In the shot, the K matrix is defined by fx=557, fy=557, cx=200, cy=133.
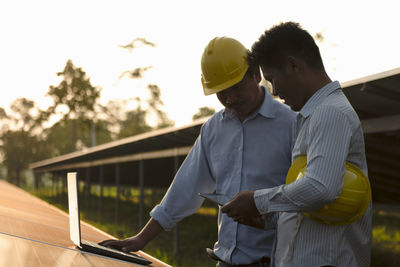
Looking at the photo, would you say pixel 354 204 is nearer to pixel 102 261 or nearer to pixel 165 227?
pixel 102 261

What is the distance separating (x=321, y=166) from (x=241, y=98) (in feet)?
3.08

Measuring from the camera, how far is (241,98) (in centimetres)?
242

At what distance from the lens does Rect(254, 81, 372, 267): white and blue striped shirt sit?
153 centimetres

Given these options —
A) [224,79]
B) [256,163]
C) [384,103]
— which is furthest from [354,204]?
[384,103]

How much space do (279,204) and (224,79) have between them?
0.93 meters

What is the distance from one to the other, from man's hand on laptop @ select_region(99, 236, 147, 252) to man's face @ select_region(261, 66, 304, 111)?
1.06m

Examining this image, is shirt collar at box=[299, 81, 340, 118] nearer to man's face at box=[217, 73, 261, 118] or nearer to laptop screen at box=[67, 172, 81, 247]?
man's face at box=[217, 73, 261, 118]

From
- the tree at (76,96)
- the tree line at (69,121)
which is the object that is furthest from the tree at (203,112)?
the tree at (76,96)

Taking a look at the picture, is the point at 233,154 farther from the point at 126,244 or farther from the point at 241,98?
the point at 126,244

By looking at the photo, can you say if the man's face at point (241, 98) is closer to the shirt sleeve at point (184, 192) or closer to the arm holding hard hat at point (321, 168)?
the shirt sleeve at point (184, 192)

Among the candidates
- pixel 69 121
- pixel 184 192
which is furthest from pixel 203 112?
pixel 184 192

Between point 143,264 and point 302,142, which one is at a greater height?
point 302,142

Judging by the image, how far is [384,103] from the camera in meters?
5.36

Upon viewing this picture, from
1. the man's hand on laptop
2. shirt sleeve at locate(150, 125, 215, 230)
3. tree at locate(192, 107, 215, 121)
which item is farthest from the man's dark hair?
tree at locate(192, 107, 215, 121)
